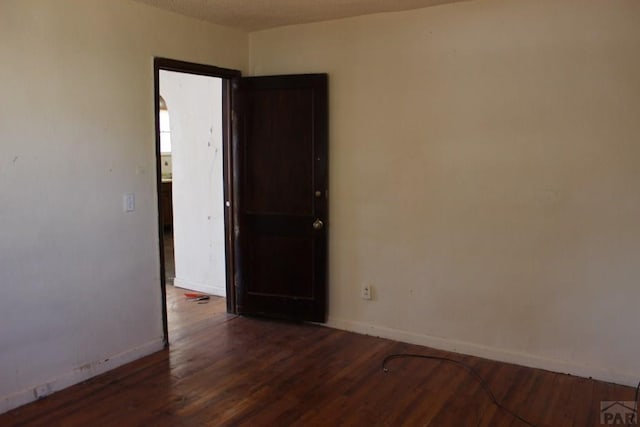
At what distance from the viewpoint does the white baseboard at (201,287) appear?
5.03 m

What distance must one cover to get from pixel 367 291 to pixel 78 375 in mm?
2068

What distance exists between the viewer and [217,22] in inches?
153

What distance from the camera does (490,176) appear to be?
337 centimetres

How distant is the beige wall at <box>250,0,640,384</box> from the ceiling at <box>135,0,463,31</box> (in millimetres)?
130

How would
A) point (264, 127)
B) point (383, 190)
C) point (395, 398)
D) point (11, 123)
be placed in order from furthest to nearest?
1. point (264, 127)
2. point (383, 190)
3. point (395, 398)
4. point (11, 123)

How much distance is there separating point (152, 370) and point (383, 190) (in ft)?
6.67

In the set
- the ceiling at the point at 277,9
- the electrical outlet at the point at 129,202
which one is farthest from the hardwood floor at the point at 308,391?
the ceiling at the point at 277,9

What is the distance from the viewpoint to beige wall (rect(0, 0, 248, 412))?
9.16ft

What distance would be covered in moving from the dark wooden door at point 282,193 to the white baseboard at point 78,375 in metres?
1.03

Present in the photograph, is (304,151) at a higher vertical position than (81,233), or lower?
higher

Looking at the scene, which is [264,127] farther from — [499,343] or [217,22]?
[499,343]

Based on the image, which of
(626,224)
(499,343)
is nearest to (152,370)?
(499,343)

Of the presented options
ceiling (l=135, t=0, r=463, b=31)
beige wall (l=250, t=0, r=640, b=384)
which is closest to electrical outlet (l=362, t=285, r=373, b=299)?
beige wall (l=250, t=0, r=640, b=384)

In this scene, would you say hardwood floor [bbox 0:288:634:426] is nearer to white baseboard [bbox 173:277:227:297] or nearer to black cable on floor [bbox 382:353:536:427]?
black cable on floor [bbox 382:353:536:427]
